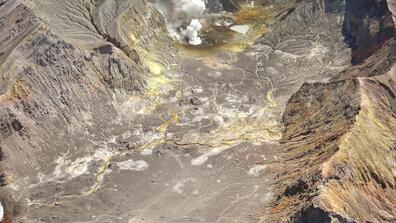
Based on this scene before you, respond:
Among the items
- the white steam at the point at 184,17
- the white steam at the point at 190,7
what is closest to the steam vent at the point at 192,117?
the white steam at the point at 184,17

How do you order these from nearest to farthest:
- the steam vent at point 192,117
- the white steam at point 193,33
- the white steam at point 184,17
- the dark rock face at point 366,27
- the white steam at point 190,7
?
the steam vent at point 192,117
the dark rock face at point 366,27
the white steam at point 193,33
the white steam at point 184,17
the white steam at point 190,7

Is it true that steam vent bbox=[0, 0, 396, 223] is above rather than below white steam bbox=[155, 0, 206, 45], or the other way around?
below

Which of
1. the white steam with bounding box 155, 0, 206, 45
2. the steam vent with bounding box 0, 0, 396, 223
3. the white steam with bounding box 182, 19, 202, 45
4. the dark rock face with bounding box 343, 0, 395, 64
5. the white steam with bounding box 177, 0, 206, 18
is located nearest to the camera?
the steam vent with bounding box 0, 0, 396, 223

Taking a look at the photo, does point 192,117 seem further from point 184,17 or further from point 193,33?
point 184,17

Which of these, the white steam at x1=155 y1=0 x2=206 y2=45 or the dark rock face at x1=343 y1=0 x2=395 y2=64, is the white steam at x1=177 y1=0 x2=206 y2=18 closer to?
the white steam at x1=155 y1=0 x2=206 y2=45

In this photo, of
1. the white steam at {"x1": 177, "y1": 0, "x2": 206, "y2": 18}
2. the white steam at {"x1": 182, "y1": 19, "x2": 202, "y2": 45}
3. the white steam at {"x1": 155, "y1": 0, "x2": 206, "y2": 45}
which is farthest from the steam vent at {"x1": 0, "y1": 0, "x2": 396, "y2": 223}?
the white steam at {"x1": 177, "y1": 0, "x2": 206, "y2": 18}

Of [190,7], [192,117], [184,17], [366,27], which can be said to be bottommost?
[192,117]

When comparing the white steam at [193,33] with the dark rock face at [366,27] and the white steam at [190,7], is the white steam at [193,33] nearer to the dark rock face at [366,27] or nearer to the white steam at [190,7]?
the white steam at [190,7]

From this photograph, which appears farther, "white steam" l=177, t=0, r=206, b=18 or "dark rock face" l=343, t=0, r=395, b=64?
"white steam" l=177, t=0, r=206, b=18

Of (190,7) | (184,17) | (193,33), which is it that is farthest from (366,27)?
(190,7)
